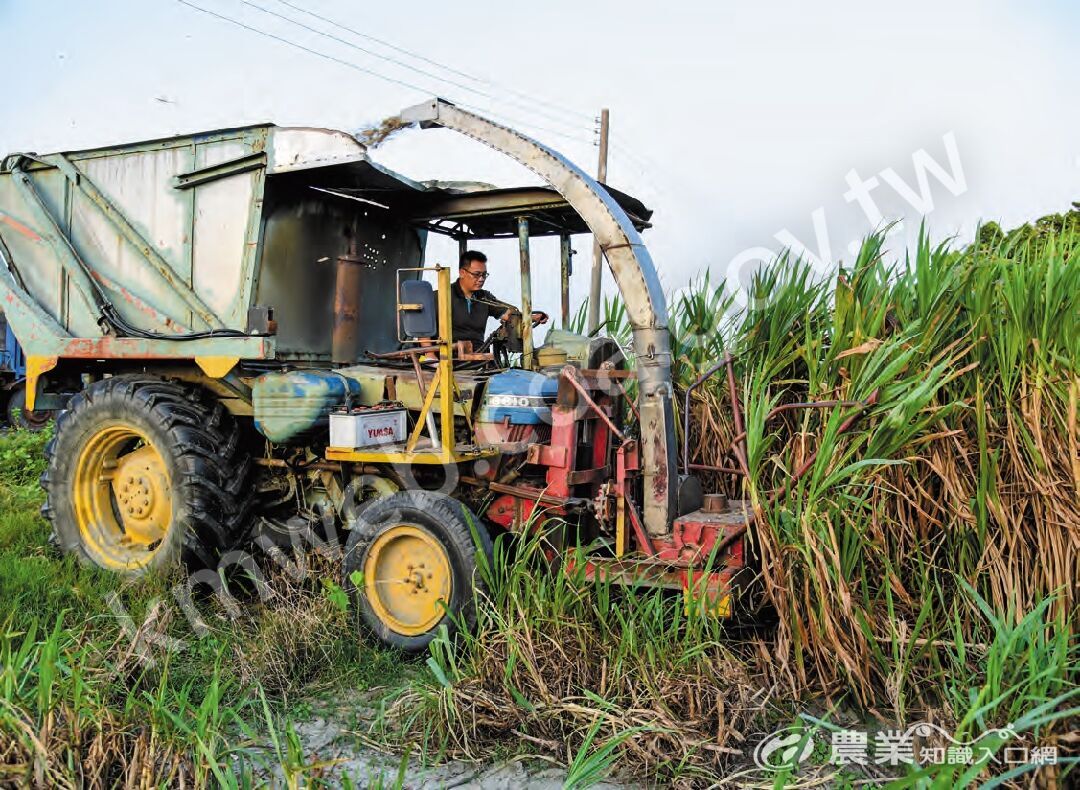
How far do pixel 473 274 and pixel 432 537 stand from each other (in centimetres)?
223

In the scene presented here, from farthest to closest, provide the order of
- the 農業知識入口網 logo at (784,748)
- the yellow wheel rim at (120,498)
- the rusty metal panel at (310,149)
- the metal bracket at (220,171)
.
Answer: the yellow wheel rim at (120,498), the metal bracket at (220,171), the rusty metal panel at (310,149), the 農業知識入口網 logo at (784,748)

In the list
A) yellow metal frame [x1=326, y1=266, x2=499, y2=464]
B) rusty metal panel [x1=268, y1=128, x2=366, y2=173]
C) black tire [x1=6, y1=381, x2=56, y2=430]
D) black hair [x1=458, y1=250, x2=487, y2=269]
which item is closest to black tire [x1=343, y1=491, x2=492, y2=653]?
yellow metal frame [x1=326, y1=266, x2=499, y2=464]

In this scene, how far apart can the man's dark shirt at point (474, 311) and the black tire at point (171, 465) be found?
4.99 ft

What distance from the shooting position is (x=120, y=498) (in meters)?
5.29

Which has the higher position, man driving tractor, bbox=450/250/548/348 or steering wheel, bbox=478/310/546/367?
man driving tractor, bbox=450/250/548/348

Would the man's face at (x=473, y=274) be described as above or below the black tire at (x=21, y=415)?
above

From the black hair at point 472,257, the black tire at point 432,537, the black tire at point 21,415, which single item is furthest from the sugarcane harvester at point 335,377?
the black tire at point 21,415

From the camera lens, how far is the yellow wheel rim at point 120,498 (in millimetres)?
5141

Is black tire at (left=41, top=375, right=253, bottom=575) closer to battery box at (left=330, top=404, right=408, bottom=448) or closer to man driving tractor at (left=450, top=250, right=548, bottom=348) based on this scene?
battery box at (left=330, top=404, right=408, bottom=448)

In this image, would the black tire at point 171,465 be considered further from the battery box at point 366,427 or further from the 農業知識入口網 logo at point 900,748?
the 農業知識入口網 logo at point 900,748

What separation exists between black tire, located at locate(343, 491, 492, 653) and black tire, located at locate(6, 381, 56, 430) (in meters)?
11.6

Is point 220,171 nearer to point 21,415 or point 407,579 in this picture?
point 407,579

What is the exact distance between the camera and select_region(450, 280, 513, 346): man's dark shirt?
5.58 meters

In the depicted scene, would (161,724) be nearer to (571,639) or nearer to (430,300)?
→ (571,639)
